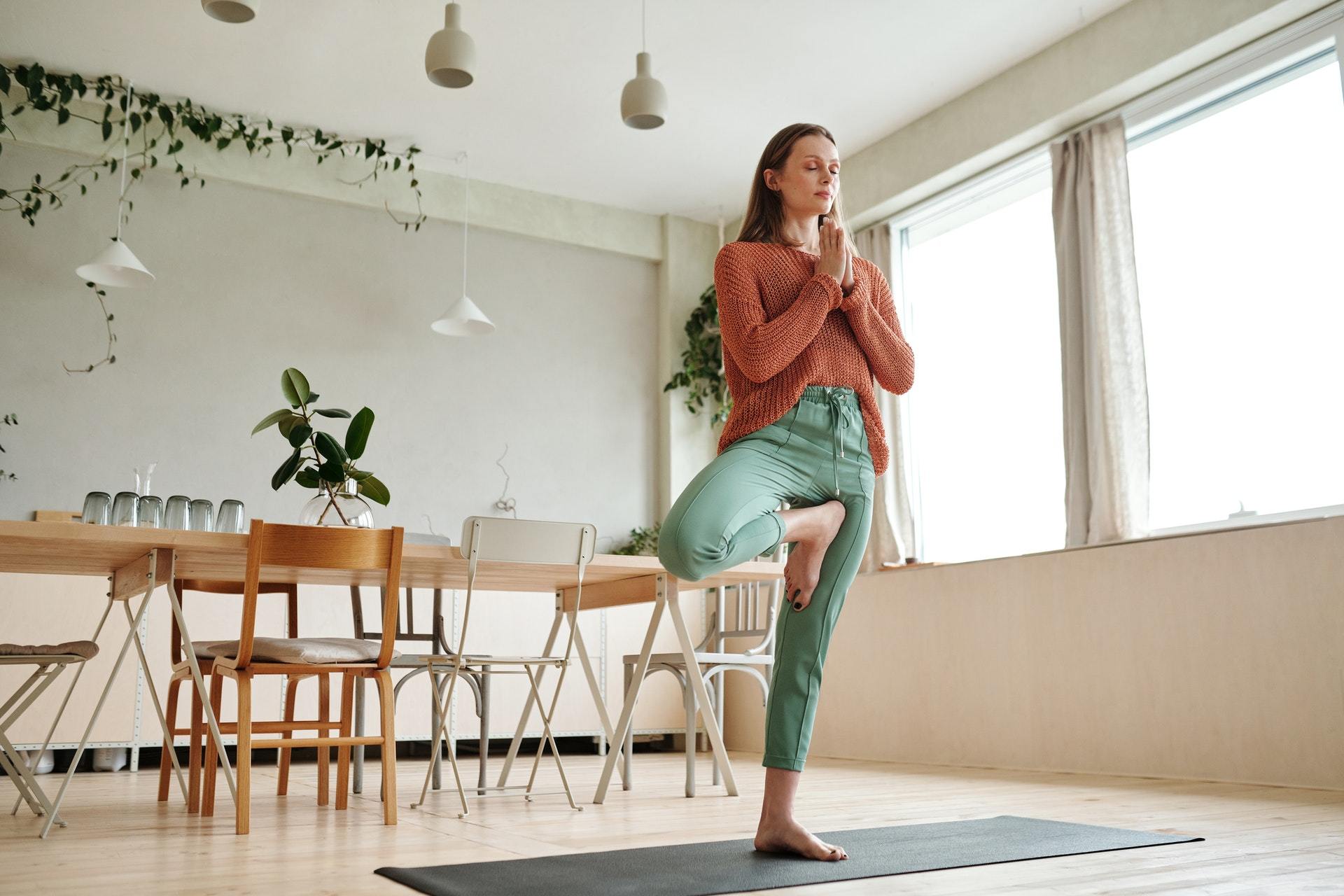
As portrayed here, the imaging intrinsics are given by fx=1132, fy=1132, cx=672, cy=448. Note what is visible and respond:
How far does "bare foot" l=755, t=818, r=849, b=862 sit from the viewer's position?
2039mm

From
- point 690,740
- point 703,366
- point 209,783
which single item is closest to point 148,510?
point 209,783

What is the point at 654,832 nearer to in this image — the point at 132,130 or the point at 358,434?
the point at 358,434

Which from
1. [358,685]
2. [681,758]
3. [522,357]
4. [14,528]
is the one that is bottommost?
[681,758]

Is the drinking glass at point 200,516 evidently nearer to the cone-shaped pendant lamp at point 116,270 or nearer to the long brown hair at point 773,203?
the long brown hair at point 773,203

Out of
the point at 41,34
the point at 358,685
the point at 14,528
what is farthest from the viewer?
the point at 41,34

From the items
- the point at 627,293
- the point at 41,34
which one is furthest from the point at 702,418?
the point at 41,34

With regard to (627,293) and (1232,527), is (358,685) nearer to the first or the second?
(1232,527)

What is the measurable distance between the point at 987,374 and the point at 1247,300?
4.54 ft

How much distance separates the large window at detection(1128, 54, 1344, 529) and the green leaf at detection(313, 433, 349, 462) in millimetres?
3284

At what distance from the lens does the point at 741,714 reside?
629 cm

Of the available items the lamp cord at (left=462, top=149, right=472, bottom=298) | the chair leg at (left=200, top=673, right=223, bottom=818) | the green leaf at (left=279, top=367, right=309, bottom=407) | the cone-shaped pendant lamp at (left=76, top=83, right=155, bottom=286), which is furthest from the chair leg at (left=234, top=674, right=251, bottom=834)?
the lamp cord at (left=462, top=149, right=472, bottom=298)

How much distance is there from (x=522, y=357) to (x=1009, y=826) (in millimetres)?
4627

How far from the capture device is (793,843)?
2.07 meters

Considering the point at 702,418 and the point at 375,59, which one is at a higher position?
the point at 375,59
